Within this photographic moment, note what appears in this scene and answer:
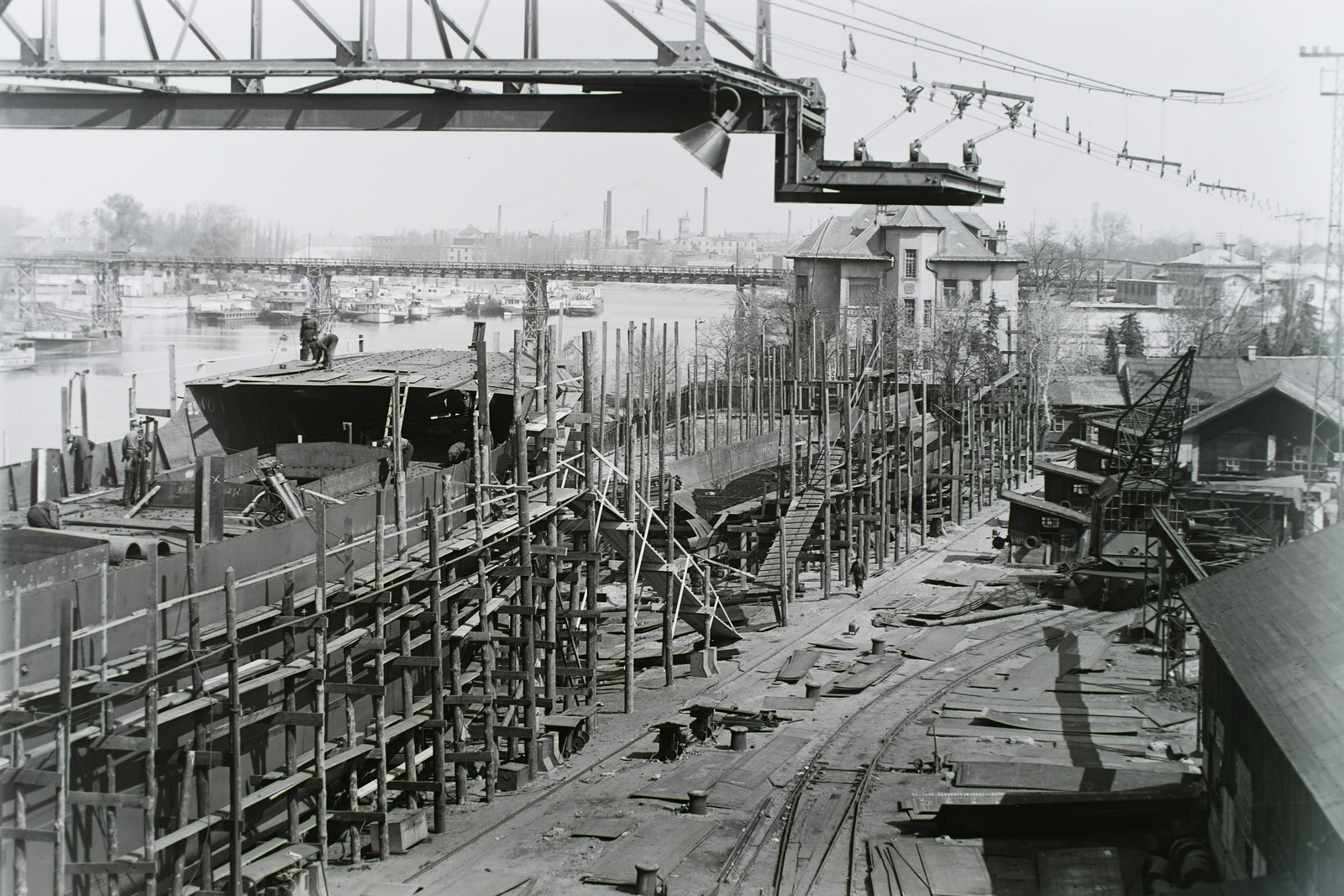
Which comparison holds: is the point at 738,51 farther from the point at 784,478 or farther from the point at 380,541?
the point at 784,478

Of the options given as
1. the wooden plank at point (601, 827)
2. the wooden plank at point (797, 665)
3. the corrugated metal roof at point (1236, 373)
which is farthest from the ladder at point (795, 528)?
the corrugated metal roof at point (1236, 373)

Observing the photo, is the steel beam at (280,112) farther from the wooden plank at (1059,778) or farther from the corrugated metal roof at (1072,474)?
the corrugated metal roof at (1072,474)

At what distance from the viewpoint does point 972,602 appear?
27500 millimetres

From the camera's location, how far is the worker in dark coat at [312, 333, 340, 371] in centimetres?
2222

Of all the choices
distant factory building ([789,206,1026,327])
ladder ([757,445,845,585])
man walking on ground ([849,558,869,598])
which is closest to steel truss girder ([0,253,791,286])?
distant factory building ([789,206,1026,327])

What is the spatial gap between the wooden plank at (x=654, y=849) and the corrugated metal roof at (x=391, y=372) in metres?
8.16

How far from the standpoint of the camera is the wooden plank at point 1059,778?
1524 centimetres

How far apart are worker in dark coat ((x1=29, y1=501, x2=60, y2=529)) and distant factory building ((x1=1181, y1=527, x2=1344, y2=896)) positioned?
1248cm

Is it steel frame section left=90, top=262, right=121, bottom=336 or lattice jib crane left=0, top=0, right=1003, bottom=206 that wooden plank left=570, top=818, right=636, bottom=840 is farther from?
steel frame section left=90, top=262, right=121, bottom=336

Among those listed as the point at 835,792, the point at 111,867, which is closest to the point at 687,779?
the point at 835,792

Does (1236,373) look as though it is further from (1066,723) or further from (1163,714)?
(1066,723)

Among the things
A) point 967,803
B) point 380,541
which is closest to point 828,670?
point 967,803

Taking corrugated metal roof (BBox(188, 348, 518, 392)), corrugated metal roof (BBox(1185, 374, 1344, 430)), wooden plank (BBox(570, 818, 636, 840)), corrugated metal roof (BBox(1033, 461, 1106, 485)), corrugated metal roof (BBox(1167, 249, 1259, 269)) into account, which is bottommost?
wooden plank (BBox(570, 818, 636, 840))

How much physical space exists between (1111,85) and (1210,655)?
14848mm
